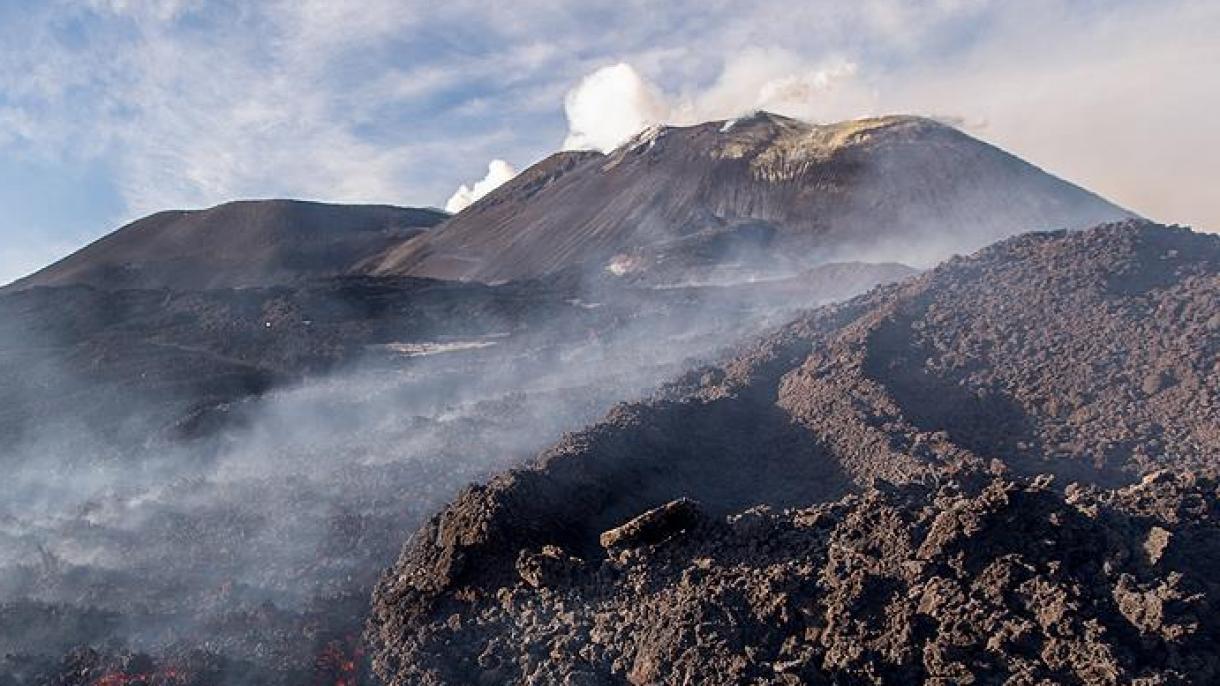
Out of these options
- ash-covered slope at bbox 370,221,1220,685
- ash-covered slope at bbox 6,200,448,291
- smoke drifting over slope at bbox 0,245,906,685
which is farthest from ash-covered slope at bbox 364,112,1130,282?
ash-covered slope at bbox 370,221,1220,685

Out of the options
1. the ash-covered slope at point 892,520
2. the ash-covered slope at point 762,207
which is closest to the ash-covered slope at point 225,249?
the ash-covered slope at point 762,207

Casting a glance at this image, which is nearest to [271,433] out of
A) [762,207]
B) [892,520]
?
[892,520]

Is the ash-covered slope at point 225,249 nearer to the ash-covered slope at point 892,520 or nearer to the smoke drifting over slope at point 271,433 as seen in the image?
the smoke drifting over slope at point 271,433

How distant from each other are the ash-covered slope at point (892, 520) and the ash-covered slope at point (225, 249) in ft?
186

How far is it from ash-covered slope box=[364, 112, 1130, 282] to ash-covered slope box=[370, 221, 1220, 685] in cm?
3103

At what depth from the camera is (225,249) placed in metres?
79.9

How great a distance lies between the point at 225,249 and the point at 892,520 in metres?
80.5

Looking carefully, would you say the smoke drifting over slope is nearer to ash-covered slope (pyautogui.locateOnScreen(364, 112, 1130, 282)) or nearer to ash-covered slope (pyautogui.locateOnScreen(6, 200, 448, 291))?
ash-covered slope (pyautogui.locateOnScreen(364, 112, 1130, 282))

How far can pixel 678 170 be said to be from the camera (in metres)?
65.6

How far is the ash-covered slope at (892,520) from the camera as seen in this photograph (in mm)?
6895

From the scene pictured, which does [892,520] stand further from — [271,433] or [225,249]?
[225,249]

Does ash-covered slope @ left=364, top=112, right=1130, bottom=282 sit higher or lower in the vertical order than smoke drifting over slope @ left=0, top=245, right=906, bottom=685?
higher

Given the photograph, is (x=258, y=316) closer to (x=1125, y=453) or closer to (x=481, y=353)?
(x=481, y=353)

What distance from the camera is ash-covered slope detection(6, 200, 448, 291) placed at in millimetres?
71000
